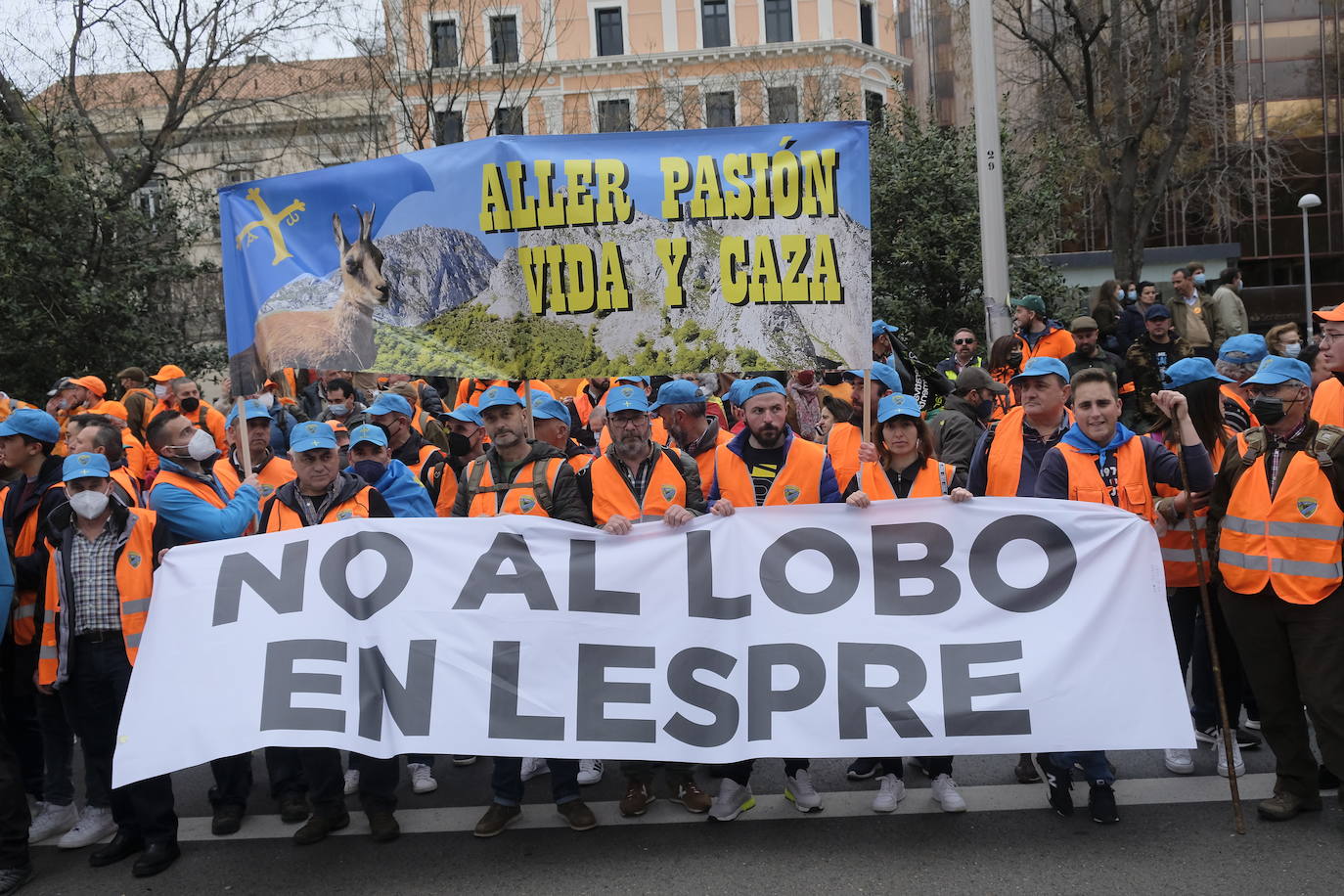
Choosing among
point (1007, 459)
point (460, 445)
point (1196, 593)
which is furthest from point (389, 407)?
point (1196, 593)

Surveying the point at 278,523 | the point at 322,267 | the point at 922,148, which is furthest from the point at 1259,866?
the point at 922,148

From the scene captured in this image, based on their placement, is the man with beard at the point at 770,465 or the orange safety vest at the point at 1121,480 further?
the man with beard at the point at 770,465

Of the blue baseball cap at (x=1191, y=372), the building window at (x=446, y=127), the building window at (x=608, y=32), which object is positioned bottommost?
the blue baseball cap at (x=1191, y=372)

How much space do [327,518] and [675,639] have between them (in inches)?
67.9

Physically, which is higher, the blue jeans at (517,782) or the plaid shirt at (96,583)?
the plaid shirt at (96,583)

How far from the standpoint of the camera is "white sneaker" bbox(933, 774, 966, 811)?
16.9 ft

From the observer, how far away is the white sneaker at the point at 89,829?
5406 millimetres

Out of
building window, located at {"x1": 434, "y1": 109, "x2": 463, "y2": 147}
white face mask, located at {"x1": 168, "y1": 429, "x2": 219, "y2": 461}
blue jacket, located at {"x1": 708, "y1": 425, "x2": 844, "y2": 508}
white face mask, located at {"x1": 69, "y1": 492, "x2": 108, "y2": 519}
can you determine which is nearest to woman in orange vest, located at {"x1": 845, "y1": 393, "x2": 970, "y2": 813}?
blue jacket, located at {"x1": 708, "y1": 425, "x2": 844, "y2": 508}

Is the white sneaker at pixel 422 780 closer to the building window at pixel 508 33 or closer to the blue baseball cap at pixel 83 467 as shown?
the blue baseball cap at pixel 83 467

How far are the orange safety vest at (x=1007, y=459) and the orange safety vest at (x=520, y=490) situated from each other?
2.04m

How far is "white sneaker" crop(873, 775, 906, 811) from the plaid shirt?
343 cm

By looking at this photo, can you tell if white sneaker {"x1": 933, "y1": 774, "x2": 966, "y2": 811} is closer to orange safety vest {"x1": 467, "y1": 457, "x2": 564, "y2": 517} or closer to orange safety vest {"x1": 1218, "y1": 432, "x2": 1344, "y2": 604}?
orange safety vest {"x1": 1218, "y1": 432, "x2": 1344, "y2": 604}

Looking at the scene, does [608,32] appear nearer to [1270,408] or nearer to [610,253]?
[610,253]

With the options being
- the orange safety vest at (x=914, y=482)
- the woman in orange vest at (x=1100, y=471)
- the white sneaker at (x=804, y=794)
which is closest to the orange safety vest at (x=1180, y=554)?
the woman in orange vest at (x=1100, y=471)
